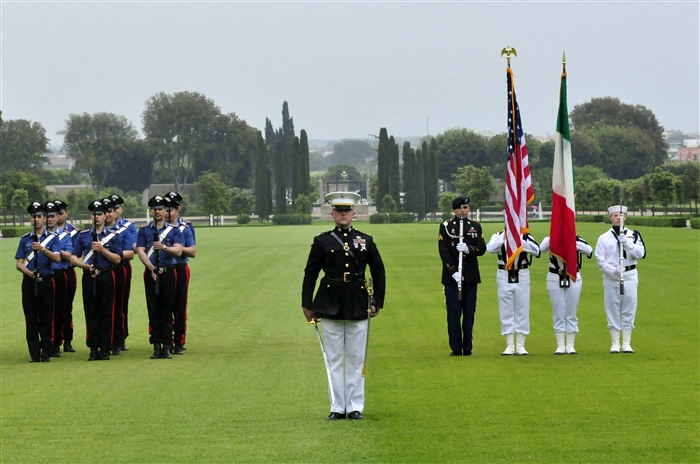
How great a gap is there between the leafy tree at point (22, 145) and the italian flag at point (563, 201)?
123998 mm

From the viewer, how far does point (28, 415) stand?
9500 mm

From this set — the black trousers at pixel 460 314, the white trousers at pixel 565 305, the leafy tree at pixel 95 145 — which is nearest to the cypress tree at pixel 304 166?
the leafy tree at pixel 95 145

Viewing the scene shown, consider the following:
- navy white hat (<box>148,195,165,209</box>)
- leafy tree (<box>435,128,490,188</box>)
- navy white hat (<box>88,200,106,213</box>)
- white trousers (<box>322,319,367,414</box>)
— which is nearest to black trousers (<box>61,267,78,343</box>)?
navy white hat (<box>88,200,106,213</box>)

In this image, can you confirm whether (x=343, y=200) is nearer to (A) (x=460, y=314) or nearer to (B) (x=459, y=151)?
(A) (x=460, y=314)

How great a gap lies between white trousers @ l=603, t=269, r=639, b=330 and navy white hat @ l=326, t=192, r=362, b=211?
5236mm

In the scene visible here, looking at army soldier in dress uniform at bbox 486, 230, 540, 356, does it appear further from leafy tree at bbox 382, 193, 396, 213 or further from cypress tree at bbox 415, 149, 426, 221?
cypress tree at bbox 415, 149, 426, 221

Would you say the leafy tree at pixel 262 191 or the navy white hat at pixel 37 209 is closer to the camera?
the navy white hat at pixel 37 209

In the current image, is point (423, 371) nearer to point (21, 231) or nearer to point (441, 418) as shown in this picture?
point (441, 418)

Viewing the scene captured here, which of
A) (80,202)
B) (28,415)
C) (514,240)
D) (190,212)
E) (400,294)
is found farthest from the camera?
(190,212)

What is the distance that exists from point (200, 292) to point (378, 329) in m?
8.58

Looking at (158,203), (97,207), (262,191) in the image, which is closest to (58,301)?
(97,207)

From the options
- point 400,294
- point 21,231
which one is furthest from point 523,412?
point 21,231

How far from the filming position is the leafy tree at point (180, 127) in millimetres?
140000

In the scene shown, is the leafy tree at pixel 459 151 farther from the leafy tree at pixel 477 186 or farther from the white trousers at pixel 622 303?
the white trousers at pixel 622 303
